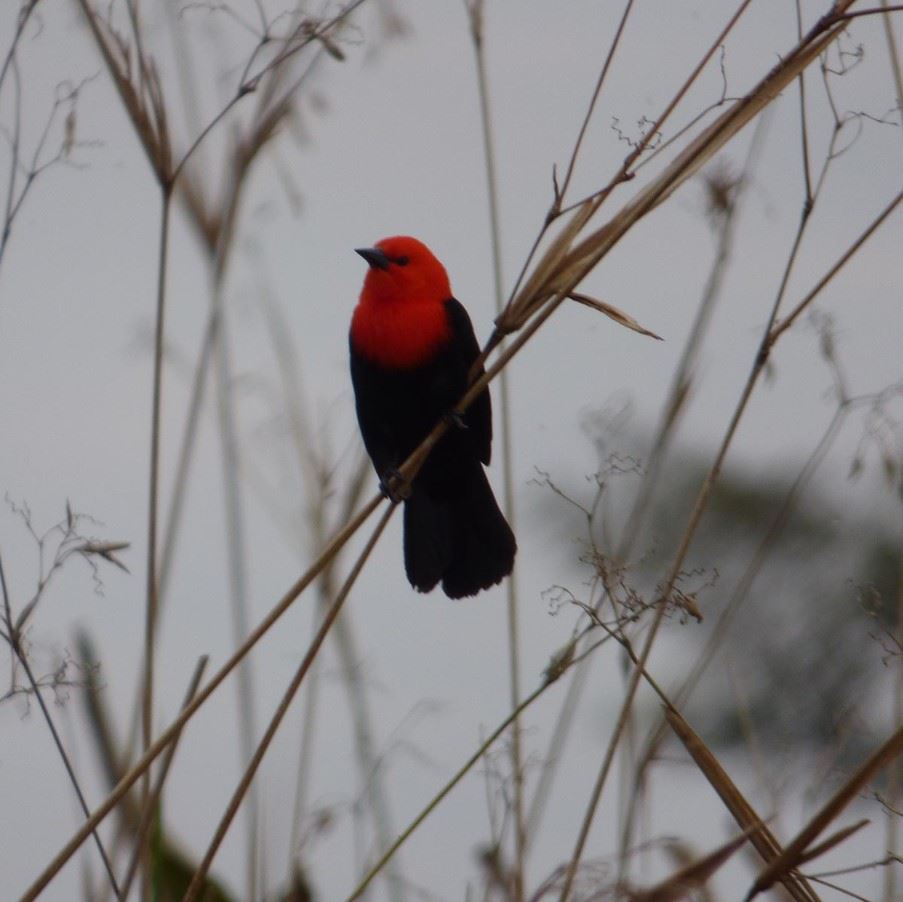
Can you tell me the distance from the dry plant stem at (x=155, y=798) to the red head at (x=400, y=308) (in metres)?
1.29

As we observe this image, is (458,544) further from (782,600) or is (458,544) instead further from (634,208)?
(782,600)

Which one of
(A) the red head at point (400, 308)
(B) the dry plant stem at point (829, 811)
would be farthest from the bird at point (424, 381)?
(B) the dry plant stem at point (829, 811)

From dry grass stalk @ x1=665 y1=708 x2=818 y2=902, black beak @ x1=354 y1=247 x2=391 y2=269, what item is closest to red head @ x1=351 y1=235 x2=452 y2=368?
black beak @ x1=354 y1=247 x2=391 y2=269

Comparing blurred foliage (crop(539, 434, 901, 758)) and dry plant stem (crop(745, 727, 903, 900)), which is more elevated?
blurred foliage (crop(539, 434, 901, 758))

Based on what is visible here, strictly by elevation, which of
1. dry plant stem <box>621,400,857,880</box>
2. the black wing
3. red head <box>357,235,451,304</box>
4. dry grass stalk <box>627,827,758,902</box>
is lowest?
dry grass stalk <box>627,827,758,902</box>

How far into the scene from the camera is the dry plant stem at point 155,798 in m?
1.68

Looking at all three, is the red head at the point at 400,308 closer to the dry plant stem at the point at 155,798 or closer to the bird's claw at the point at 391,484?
the bird's claw at the point at 391,484

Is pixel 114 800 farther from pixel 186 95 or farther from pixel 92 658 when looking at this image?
pixel 186 95

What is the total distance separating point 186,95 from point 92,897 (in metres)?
1.20

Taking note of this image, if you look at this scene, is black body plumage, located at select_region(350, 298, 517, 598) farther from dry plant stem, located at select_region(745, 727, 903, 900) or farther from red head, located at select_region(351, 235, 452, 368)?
dry plant stem, located at select_region(745, 727, 903, 900)

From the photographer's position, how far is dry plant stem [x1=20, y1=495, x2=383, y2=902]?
4.67ft

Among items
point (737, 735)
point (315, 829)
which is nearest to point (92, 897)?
point (315, 829)

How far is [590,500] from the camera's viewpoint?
6.50 ft

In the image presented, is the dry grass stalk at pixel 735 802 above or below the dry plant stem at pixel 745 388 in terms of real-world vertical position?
below
